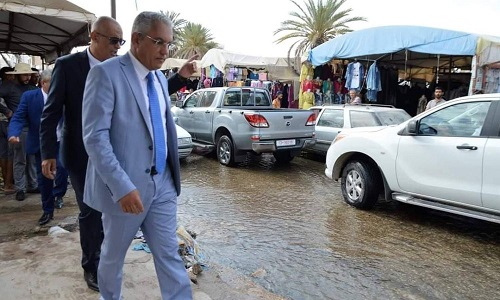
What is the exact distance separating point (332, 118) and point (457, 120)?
4.37 meters

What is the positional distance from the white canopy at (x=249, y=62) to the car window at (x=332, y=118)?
306 inches

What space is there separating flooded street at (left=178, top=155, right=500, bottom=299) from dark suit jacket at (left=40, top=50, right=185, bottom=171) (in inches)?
74.1

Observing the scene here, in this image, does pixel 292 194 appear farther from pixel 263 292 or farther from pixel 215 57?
pixel 215 57

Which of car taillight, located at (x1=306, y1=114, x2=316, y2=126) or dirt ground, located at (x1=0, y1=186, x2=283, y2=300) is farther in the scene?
car taillight, located at (x1=306, y1=114, x2=316, y2=126)

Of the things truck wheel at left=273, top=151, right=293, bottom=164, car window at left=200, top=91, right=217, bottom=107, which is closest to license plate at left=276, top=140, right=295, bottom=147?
truck wheel at left=273, top=151, right=293, bottom=164

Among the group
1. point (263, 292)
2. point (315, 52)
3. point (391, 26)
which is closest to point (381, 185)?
point (263, 292)

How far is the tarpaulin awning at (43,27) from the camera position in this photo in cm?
478

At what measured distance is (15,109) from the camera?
5.73 meters

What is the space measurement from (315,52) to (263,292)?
1028 centimetres

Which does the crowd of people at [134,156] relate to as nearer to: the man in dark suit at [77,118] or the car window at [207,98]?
the man in dark suit at [77,118]

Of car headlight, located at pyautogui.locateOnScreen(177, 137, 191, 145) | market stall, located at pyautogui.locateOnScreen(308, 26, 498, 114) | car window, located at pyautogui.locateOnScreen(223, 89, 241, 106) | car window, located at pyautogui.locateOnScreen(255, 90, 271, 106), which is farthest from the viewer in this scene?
car window, located at pyautogui.locateOnScreen(255, 90, 271, 106)

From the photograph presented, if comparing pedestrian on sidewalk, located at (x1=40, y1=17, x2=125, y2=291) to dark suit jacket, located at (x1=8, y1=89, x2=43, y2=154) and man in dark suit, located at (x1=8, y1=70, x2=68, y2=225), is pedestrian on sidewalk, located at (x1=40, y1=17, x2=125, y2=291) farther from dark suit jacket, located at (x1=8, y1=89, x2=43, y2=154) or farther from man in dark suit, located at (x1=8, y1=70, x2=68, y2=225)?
dark suit jacket, located at (x1=8, y1=89, x2=43, y2=154)

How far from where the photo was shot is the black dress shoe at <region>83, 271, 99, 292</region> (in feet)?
8.97

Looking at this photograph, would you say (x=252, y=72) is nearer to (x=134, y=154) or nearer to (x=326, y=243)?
(x=326, y=243)
